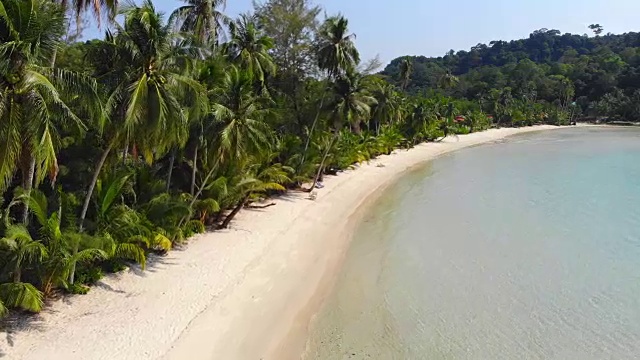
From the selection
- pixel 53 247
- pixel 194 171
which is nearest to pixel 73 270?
pixel 53 247

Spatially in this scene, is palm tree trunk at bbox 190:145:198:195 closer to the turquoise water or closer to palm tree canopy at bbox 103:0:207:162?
palm tree canopy at bbox 103:0:207:162

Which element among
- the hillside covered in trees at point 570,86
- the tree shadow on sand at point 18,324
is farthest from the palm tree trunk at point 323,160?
the hillside covered in trees at point 570,86

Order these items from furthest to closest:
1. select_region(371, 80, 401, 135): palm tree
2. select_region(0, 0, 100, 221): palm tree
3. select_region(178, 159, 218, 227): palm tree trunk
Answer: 1. select_region(371, 80, 401, 135): palm tree
2. select_region(178, 159, 218, 227): palm tree trunk
3. select_region(0, 0, 100, 221): palm tree

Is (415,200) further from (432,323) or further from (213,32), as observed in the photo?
(432,323)

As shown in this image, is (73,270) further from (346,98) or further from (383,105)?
(383,105)

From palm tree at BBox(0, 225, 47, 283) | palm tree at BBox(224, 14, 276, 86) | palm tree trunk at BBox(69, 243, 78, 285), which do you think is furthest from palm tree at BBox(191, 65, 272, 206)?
palm tree at BBox(224, 14, 276, 86)

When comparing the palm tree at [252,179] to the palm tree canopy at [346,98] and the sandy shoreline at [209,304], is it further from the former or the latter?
the palm tree canopy at [346,98]
